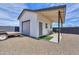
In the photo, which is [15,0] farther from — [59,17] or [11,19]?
[59,17]

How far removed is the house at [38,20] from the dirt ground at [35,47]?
7.6 inches

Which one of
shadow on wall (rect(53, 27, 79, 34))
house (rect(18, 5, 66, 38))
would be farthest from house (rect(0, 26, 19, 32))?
shadow on wall (rect(53, 27, 79, 34))

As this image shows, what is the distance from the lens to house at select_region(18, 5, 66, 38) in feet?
12.3

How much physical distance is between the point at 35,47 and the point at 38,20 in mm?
620

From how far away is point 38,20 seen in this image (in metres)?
3.83

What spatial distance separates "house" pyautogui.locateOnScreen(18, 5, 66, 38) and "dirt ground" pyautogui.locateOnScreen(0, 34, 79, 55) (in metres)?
0.19

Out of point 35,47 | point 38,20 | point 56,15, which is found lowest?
point 35,47

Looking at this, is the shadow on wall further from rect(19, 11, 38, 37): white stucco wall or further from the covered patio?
rect(19, 11, 38, 37): white stucco wall

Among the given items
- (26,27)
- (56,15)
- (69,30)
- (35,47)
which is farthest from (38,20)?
(69,30)

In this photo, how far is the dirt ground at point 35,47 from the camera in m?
3.72

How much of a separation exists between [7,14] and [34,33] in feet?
2.45

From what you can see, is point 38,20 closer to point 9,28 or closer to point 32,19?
point 32,19

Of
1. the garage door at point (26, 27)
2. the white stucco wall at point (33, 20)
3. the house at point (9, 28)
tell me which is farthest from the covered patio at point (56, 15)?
the house at point (9, 28)

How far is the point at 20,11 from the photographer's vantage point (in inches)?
149
